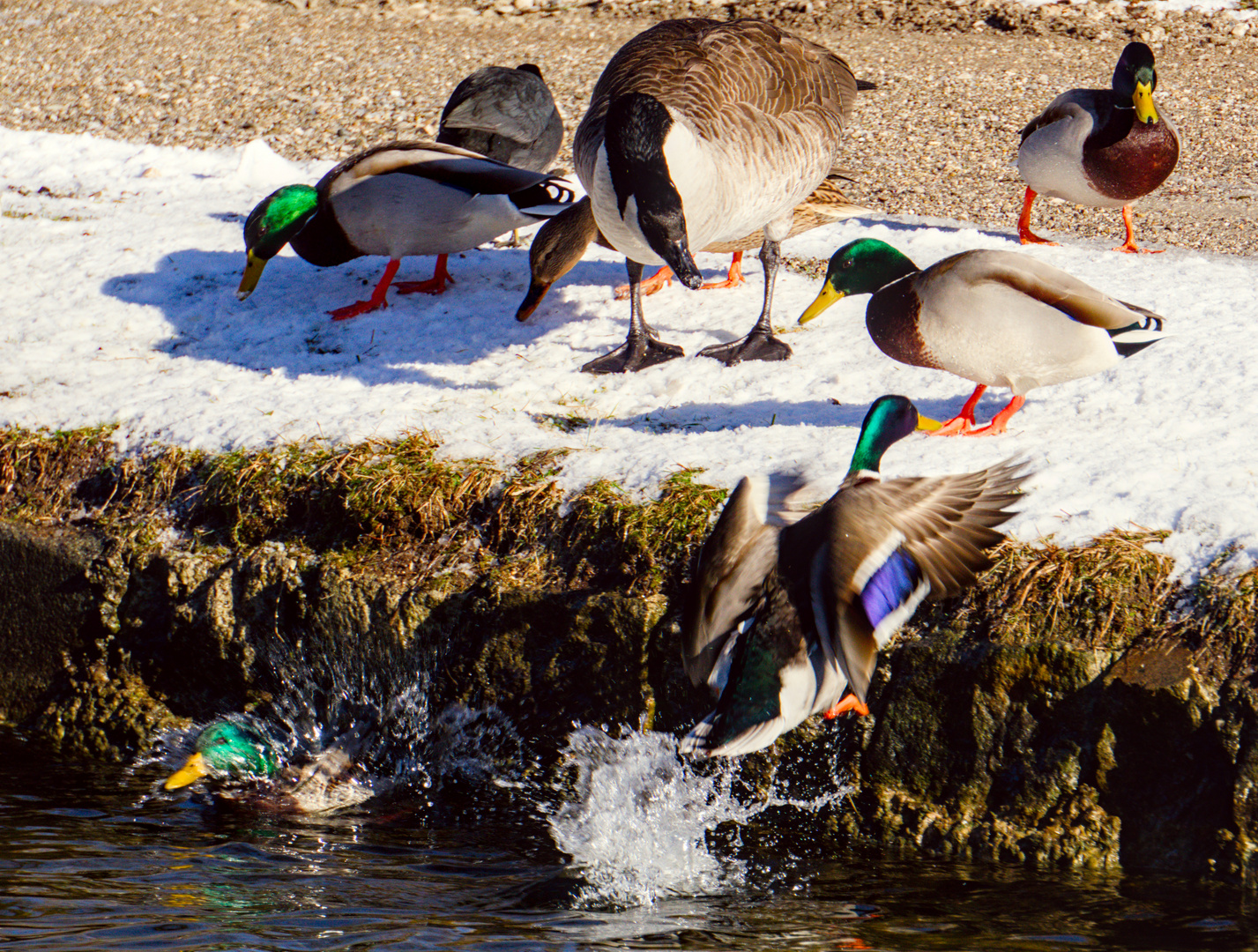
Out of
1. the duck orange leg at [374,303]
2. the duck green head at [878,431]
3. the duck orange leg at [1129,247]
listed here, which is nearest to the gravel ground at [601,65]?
the duck orange leg at [1129,247]

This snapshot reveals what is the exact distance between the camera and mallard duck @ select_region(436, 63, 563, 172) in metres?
7.20

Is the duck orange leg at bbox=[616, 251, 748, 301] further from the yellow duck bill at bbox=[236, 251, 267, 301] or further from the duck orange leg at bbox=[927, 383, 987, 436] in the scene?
the duck orange leg at bbox=[927, 383, 987, 436]

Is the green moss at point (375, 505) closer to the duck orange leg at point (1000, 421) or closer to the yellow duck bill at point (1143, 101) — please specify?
the duck orange leg at point (1000, 421)

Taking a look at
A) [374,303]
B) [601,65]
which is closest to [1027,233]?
[374,303]

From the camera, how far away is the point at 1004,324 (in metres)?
3.92

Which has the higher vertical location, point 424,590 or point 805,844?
point 424,590

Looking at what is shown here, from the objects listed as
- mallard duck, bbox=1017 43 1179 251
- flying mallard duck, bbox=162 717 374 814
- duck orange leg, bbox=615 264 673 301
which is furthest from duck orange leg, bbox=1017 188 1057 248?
flying mallard duck, bbox=162 717 374 814

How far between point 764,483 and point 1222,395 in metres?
2.07

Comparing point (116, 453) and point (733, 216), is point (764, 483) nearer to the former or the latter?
point (733, 216)

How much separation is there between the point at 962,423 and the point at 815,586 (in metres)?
1.67

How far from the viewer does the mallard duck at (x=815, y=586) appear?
8.82 feet

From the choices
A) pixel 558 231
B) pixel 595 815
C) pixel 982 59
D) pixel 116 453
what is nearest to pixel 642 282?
pixel 558 231

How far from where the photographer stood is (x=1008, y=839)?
3.10 m

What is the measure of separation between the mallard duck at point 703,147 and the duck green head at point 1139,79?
210 centimetres
